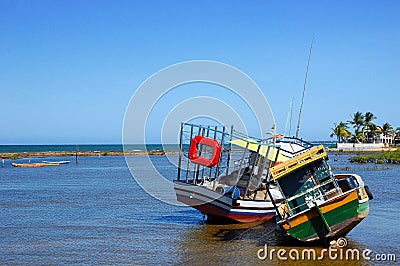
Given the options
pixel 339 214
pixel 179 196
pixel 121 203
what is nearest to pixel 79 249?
pixel 179 196

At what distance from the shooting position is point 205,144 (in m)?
18.8

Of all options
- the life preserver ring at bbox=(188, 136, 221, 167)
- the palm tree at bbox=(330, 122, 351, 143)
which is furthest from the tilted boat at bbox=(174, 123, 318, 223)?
the palm tree at bbox=(330, 122, 351, 143)

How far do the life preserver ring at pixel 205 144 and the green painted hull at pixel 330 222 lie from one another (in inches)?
178

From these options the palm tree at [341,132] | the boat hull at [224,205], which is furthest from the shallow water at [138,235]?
the palm tree at [341,132]

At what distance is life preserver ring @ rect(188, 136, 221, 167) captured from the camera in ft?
60.4

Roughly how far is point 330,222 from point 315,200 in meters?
0.81

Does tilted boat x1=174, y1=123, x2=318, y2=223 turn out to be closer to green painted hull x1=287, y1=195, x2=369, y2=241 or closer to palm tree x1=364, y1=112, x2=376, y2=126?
green painted hull x1=287, y1=195, x2=369, y2=241

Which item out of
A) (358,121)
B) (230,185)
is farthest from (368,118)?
(230,185)

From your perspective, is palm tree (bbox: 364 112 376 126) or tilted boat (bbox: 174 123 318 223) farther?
palm tree (bbox: 364 112 376 126)

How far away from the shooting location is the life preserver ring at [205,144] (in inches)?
725

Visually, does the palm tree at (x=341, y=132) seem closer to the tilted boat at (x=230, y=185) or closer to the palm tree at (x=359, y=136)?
the palm tree at (x=359, y=136)

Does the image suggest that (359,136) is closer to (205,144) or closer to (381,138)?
(381,138)

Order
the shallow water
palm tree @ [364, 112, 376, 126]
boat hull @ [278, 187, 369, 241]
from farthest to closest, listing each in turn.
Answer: palm tree @ [364, 112, 376, 126], the shallow water, boat hull @ [278, 187, 369, 241]

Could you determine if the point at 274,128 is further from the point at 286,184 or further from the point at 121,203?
the point at 121,203
